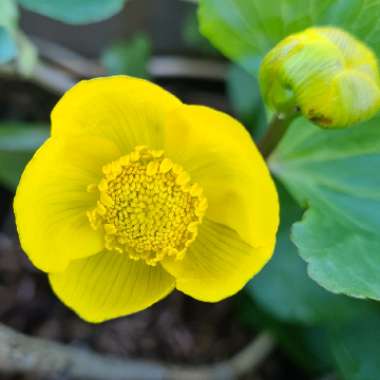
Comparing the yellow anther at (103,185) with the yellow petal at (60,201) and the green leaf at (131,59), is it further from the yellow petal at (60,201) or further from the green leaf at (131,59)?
the green leaf at (131,59)

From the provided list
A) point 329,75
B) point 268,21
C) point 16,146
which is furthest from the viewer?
point 16,146

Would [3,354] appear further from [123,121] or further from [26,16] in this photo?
[26,16]

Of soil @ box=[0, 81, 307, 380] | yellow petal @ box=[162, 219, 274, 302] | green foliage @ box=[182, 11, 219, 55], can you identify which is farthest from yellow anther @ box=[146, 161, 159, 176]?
green foliage @ box=[182, 11, 219, 55]

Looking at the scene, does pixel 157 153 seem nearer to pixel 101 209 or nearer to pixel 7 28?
pixel 101 209

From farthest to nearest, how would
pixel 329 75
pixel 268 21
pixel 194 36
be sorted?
pixel 194 36 < pixel 268 21 < pixel 329 75

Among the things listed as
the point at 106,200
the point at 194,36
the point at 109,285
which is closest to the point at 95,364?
the point at 109,285
